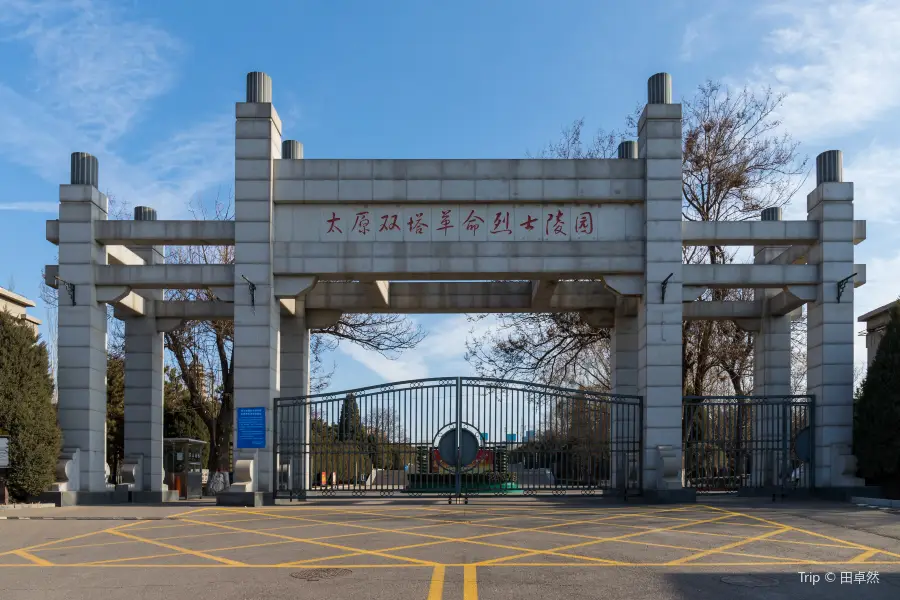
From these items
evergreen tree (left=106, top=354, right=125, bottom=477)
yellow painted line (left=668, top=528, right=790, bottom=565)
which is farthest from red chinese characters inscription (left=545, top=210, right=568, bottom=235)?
evergreen tree (left=106, top=354, right=125, bottom=477)

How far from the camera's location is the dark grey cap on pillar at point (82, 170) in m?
19.6

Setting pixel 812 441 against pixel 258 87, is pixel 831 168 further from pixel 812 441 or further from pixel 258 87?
pixel 258 87

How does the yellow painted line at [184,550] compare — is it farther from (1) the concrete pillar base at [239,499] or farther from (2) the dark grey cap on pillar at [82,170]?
(2) the dark grey cap on pillar at [82,170]

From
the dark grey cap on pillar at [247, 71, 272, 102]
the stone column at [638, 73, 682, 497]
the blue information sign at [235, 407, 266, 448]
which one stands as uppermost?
the dark grey cap on pillar at [247, 71, 272, 102]

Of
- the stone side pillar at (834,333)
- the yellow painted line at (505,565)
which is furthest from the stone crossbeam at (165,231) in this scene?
the stone side pillar at (834,333)

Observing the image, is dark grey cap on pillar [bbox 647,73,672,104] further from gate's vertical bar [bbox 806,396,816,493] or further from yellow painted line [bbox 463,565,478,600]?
yellow painted line [bbox 463,565,478,600]

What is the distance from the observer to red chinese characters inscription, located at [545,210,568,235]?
19375mm

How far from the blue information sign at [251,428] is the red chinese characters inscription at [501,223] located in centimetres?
641

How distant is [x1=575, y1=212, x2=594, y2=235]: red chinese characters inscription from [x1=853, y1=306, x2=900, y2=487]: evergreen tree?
6616mm

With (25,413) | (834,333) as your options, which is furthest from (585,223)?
(25,413)

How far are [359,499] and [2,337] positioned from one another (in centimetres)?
825

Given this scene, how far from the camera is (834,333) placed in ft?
63.1

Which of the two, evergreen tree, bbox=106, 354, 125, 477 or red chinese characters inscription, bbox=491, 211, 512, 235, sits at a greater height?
red chinese characters inscription, bbox=491, 211, 512, 235

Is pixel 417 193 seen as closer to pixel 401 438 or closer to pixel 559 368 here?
pixel 401 438
